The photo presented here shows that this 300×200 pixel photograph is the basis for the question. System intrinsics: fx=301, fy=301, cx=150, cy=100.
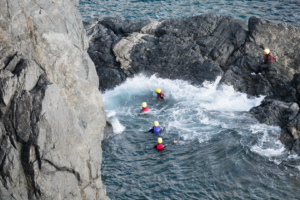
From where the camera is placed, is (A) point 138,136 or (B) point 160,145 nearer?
(B) point 160,145

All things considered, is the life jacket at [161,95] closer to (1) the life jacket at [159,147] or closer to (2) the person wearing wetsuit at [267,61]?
(1) the life jacket at [159,147]

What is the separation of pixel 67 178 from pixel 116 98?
1168 centimetres

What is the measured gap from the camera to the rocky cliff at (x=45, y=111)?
27.8ft

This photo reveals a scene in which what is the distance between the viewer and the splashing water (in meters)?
12.7

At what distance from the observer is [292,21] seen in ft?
87.4

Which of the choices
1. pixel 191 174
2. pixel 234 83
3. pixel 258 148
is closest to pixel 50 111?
pixel 191 174

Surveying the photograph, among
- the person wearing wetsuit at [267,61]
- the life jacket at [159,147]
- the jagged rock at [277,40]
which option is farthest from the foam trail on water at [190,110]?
the jagged rock at [277,40]

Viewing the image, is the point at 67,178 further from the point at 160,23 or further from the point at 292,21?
the point at 292,21

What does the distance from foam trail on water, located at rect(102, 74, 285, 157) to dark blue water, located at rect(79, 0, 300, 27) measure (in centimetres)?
1184

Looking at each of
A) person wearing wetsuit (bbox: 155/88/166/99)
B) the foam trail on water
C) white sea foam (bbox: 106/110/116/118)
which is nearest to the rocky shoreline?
the foam trail on water

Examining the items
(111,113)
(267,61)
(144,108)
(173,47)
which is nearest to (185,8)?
(173,47)

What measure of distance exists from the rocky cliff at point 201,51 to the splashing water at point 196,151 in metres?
1.14

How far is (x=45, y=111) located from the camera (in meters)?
8.70

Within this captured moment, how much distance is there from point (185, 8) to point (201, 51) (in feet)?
39.0
